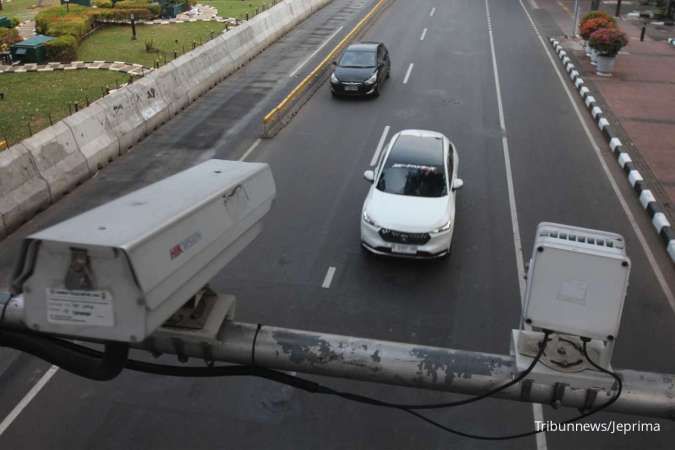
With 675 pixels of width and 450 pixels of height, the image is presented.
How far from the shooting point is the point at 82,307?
2.95 meters

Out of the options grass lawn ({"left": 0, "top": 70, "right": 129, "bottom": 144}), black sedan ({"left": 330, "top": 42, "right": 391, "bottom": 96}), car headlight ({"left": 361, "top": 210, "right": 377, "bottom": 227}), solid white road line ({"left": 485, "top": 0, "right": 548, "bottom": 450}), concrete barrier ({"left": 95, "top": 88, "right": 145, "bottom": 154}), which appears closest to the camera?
solid white road line ({"left": 485, "top": 0, "right": 548, "bottom": 450})

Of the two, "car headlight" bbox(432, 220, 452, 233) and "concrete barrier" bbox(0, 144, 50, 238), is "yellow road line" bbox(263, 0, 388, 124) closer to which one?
"concrete barrier" bbox(0, 144, 50, 238)

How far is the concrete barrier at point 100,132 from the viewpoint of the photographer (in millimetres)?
13426

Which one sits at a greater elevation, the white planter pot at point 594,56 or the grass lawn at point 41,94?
the white planter pot at point 594,56

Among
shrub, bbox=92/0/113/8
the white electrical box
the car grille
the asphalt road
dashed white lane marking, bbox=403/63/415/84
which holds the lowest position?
the asphalt road

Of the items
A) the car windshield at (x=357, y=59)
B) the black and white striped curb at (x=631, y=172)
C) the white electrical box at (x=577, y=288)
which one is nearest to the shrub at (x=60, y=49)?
the car windshield at (x=357, y=59)

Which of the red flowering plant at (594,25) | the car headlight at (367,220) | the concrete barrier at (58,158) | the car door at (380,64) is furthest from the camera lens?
the red flowering plant at (594,25)

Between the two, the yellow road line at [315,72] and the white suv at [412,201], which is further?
the yellow road line at [315,72]

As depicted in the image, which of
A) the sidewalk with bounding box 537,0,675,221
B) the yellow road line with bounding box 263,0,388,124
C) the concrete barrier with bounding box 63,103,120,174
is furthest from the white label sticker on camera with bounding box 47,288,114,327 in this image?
the yellow road line with bounding box 263,0,388,124

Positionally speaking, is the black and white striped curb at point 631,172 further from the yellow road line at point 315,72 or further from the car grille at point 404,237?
the yellow road line at point 315,72

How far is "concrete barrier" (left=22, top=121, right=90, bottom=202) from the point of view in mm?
14196

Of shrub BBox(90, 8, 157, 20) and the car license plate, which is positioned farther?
shrub BBox(90, 8, 157, 20)

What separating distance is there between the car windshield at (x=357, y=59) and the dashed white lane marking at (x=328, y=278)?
12663 millimetres

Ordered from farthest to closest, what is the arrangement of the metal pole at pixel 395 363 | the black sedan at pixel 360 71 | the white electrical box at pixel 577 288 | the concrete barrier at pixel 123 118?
the black sedan at pixel 360 71
the concrete barrier at pixel 123 118
the white electrical box at pixel 577 288
the metal pole at pixel 395 363
